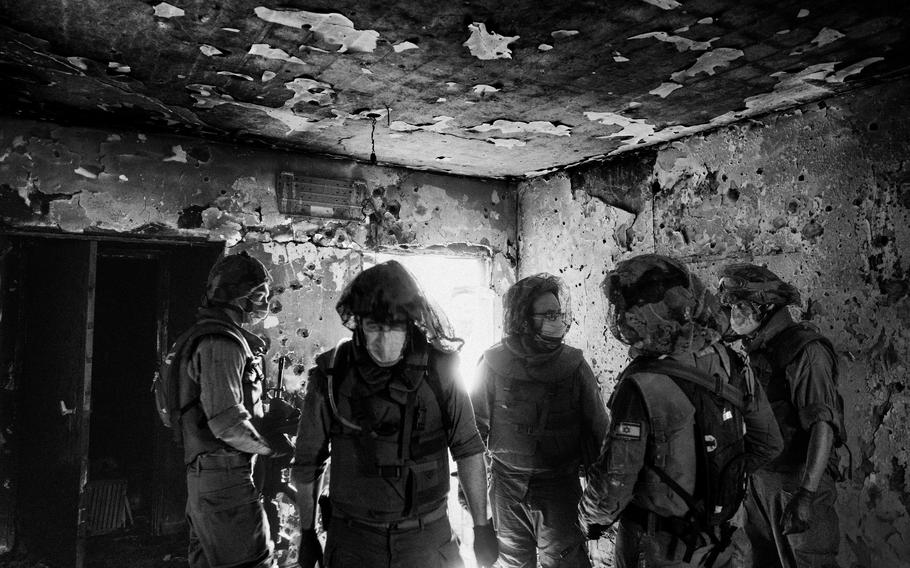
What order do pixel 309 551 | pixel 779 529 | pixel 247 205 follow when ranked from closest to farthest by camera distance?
pixel 309 551, pixel 779 529, pixel 247 205

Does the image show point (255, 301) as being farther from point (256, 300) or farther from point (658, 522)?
point (658, 522)

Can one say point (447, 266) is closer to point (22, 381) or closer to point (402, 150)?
point (402, 150)

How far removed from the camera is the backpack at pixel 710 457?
203 centimetres

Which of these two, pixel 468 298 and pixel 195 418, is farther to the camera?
pixel 468 298

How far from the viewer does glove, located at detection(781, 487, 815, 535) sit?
2584mm

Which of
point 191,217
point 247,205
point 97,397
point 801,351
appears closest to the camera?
point 801,351

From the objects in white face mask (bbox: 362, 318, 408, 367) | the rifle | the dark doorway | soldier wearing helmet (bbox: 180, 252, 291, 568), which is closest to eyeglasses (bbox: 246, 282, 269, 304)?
soldier wearing helmet (bbox: 180, 252, 291, 568)

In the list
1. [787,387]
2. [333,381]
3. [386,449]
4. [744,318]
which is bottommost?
[386,449]

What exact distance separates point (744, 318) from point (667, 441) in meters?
1.30

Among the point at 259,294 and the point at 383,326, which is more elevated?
the point at 259,294

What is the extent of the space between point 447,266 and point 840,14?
3.57m

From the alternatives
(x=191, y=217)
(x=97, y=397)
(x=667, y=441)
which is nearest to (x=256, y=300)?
(x=191, y=217)

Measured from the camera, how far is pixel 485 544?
2180mm

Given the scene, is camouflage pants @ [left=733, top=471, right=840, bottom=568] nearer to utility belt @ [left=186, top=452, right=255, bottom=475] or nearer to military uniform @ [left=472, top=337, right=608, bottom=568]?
military uniform @ [left=472, top=337, right=608, bottom=568]
